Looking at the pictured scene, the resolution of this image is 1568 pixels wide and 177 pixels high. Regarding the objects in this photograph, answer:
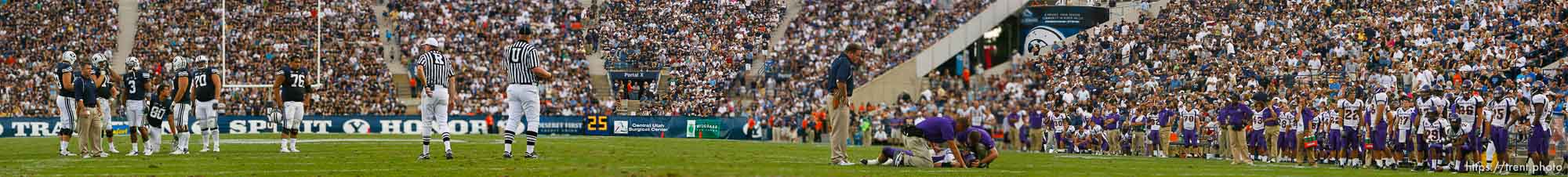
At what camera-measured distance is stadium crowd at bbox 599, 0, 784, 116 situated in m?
37.9

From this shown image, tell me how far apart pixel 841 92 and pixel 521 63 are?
8.80 ft

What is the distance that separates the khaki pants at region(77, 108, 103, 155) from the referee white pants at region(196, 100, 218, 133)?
1.02m

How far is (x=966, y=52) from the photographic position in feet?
124

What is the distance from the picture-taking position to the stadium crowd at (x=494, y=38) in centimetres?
4191

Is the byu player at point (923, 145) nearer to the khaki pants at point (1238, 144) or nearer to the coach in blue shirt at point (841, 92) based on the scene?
the coach in blue shirt at point (841, 92)

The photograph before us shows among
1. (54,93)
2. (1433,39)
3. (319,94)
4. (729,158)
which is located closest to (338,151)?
(729,158)

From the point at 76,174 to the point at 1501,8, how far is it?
2459 cm

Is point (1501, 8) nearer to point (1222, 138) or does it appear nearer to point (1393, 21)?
point (1393, 21)

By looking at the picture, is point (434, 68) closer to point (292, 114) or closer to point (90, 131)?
point (292, 114)

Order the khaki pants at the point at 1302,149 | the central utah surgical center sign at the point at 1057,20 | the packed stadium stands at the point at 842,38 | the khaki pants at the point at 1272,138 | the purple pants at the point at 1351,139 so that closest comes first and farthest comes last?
the purple pants at the point at 1351,139
the khaki pants at the point at 1302,149
the khaki pants at the point at 1272,138
the central utah surgical center sign at the point at 1057,20
the packed stadium stands at the point at 842,38

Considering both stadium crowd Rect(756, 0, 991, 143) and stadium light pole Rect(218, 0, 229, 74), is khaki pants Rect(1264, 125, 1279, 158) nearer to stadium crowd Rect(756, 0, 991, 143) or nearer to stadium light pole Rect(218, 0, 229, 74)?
stadium crowd Rect(756, 0, 991, 143)

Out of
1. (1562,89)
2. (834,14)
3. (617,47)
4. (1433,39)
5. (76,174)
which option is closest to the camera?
→ (76,174)

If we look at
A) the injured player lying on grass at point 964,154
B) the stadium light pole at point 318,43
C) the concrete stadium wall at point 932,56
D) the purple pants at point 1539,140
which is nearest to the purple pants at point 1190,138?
the purple pants at point 1539,140

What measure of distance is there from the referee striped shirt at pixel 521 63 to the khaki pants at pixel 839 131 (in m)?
2.48
